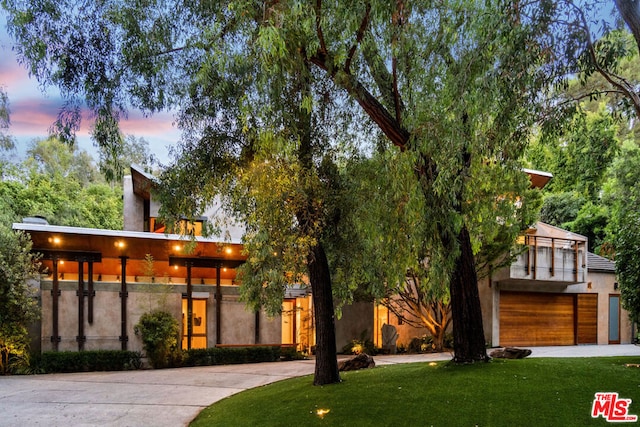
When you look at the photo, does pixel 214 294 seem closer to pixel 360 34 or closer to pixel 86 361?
pixel 86 361

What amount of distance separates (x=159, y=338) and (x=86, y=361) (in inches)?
83.5

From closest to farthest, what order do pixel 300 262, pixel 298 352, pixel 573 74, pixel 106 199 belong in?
pixel 573 74
pixel 300 262
pixel 298 352
pixel 106 199

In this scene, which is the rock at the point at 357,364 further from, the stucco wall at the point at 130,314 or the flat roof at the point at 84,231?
the flat roof at the point at 84,231

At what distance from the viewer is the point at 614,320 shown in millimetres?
20797

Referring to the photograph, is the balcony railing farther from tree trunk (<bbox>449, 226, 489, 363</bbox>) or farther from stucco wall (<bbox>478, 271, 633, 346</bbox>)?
tree trunk (<bbox>449, 226, 489, 363</bbox>)

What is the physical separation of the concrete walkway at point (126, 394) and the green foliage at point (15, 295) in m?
0.97

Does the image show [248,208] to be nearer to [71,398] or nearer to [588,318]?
[71,398]

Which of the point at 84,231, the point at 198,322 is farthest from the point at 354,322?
the point at 84,231

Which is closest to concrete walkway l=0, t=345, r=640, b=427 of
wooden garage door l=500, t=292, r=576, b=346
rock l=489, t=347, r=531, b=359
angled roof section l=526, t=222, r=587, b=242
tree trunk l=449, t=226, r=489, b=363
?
tree trunk l=449, t=226, r=489, b=363

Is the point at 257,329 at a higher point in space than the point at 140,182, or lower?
lower

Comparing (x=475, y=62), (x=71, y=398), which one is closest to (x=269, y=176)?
(x=475, y=62)

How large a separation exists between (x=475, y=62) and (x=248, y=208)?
4.57 m

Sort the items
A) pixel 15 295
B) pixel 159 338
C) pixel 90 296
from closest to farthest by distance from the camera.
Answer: pixel 15 295
pixel 159 338
pixel 90 296

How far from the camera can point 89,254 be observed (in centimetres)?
1662
